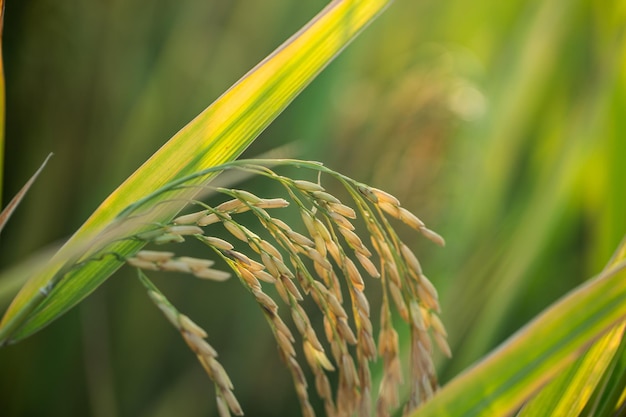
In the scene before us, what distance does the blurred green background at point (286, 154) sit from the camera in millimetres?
1050

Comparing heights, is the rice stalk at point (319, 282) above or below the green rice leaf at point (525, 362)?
above

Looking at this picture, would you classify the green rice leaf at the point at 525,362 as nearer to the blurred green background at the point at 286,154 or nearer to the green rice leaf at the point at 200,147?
the green rice leaf at the point at 200,147

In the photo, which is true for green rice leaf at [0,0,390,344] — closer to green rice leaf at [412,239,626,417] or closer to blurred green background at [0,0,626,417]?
green rice leaf at [412,239,626,417]

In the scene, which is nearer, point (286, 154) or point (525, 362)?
point (525, 362)

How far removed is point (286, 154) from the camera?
1.00 m

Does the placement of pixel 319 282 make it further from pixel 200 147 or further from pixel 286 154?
pixel 286 154

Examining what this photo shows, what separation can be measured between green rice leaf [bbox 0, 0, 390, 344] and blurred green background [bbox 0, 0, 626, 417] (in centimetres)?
42

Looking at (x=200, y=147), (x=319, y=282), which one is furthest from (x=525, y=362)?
(x=200, y=147)

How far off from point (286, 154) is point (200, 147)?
16.4 inches

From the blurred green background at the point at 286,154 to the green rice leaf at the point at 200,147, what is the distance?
416 millimetres

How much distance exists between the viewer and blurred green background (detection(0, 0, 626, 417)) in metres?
1.05

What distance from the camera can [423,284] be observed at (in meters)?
0.54

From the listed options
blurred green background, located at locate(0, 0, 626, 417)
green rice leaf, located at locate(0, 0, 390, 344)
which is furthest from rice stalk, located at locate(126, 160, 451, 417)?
blurred green background, located at locate(0, 0, 626, 417)

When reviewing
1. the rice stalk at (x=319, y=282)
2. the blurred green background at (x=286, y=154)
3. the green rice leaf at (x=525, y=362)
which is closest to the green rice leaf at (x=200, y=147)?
the rice stalk at (x=319, y=282)
